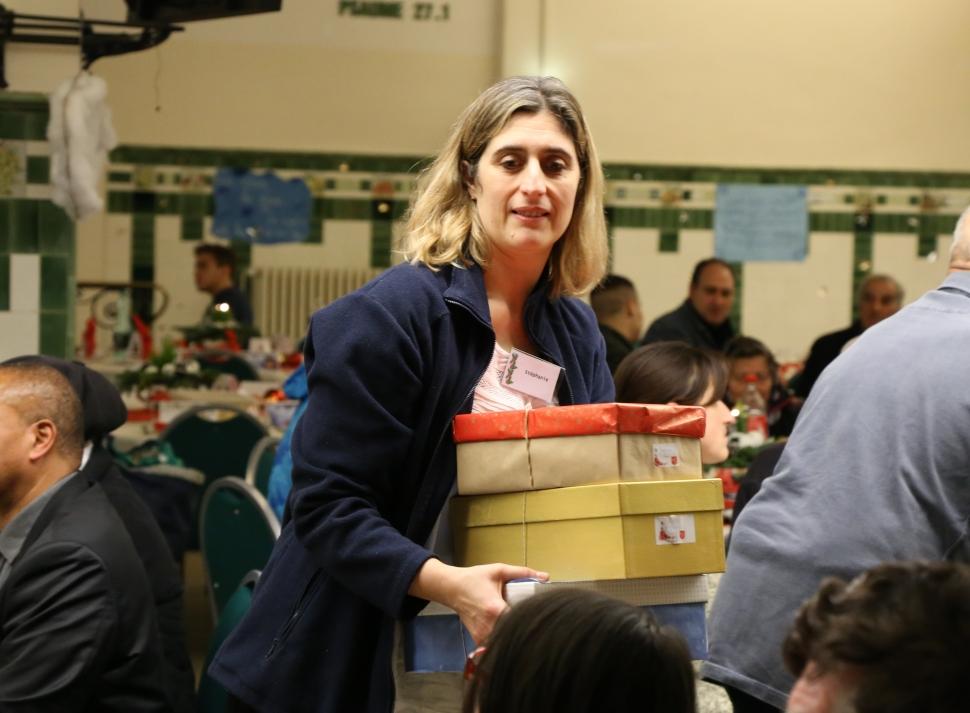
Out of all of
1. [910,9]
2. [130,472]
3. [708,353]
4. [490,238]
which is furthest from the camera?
[910,9]

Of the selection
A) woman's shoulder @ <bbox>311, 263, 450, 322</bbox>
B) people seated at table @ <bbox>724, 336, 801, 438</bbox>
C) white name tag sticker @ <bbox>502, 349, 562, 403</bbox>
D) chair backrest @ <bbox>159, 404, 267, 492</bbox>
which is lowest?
chair backrest @ <bbox>159, 404, 267, 492</bbox>

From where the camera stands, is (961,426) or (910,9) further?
(910,9)

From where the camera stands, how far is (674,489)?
2.00 meters

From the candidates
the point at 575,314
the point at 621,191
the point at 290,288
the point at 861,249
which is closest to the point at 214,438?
the point at 575,314

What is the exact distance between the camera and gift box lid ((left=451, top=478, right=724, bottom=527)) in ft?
6.41

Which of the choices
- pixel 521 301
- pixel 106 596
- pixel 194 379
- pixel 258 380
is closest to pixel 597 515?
pixel 521 301

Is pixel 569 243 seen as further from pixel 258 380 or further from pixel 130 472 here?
pixel 258 380

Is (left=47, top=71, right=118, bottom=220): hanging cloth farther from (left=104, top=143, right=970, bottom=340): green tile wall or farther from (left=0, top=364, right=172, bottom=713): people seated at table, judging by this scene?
(left=104, top=143, right=970, bottom=340): green tile wall

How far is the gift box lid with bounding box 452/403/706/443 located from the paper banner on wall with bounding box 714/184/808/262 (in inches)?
328

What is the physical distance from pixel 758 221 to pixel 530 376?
8272mm

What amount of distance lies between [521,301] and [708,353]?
5.05 ft

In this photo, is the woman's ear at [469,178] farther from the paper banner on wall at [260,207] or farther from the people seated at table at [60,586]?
the paper banner on wall at [260,207]

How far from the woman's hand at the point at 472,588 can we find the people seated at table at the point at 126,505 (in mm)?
1324

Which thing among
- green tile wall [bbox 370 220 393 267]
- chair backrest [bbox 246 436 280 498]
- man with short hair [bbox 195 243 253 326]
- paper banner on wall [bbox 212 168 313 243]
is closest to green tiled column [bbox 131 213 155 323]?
paper banner on wall [bbox 212 168 313 243]
